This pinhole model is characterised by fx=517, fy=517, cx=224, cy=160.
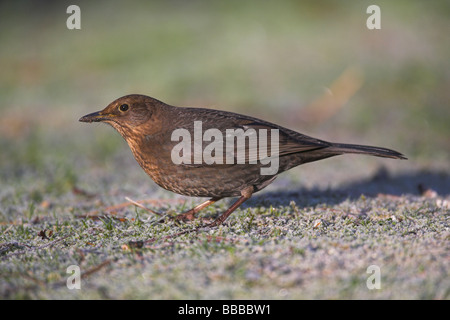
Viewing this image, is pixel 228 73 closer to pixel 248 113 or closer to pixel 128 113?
pixel 248 113

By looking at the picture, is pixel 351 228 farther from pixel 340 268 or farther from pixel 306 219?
pixel 340 268

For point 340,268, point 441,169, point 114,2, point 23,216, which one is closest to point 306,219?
point 340,268

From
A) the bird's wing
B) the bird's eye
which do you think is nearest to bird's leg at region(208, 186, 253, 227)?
the bird's wing

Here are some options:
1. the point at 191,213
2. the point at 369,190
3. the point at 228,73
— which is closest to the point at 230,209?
the point at 191,213

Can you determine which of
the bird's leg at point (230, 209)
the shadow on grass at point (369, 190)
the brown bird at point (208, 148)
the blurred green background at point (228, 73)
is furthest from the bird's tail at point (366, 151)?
the blurred green background at point (228, 73)

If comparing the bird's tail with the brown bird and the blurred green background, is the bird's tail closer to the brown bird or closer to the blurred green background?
the brown bird
